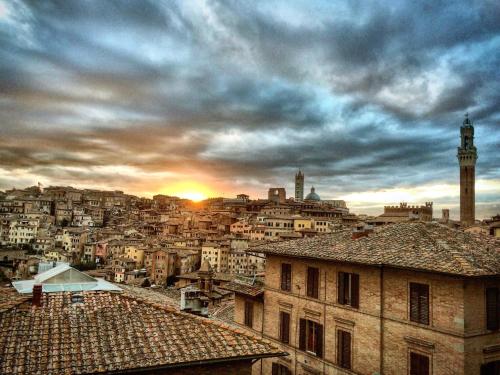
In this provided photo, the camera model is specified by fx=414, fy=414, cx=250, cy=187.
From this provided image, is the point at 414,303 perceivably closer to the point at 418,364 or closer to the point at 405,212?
the point at 418,364

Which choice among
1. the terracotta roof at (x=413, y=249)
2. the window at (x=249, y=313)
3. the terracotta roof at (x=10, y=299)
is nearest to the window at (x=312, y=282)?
the terracotta roof at (x=413, y=249)

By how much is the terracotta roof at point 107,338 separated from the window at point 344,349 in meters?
7.78

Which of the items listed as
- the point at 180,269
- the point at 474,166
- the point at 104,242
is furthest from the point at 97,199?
the point at 474,166

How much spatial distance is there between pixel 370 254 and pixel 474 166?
299 ft

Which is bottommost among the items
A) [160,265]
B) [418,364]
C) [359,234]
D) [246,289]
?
[160,265]

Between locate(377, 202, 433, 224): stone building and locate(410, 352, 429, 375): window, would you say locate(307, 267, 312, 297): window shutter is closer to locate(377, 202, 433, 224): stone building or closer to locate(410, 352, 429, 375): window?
locate(410, 352, 429, 375): window

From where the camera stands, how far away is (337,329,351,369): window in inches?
648

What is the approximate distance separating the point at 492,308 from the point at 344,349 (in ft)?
18.9

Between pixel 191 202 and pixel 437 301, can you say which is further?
pixel 191 202

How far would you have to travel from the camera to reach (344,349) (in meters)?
16.7

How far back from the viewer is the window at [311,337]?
1764 cm

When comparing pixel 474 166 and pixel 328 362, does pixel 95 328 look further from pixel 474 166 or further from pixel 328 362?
pixel 474 166

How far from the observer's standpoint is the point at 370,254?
636 inches

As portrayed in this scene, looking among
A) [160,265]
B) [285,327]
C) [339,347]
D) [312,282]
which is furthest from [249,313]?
[160,265]
